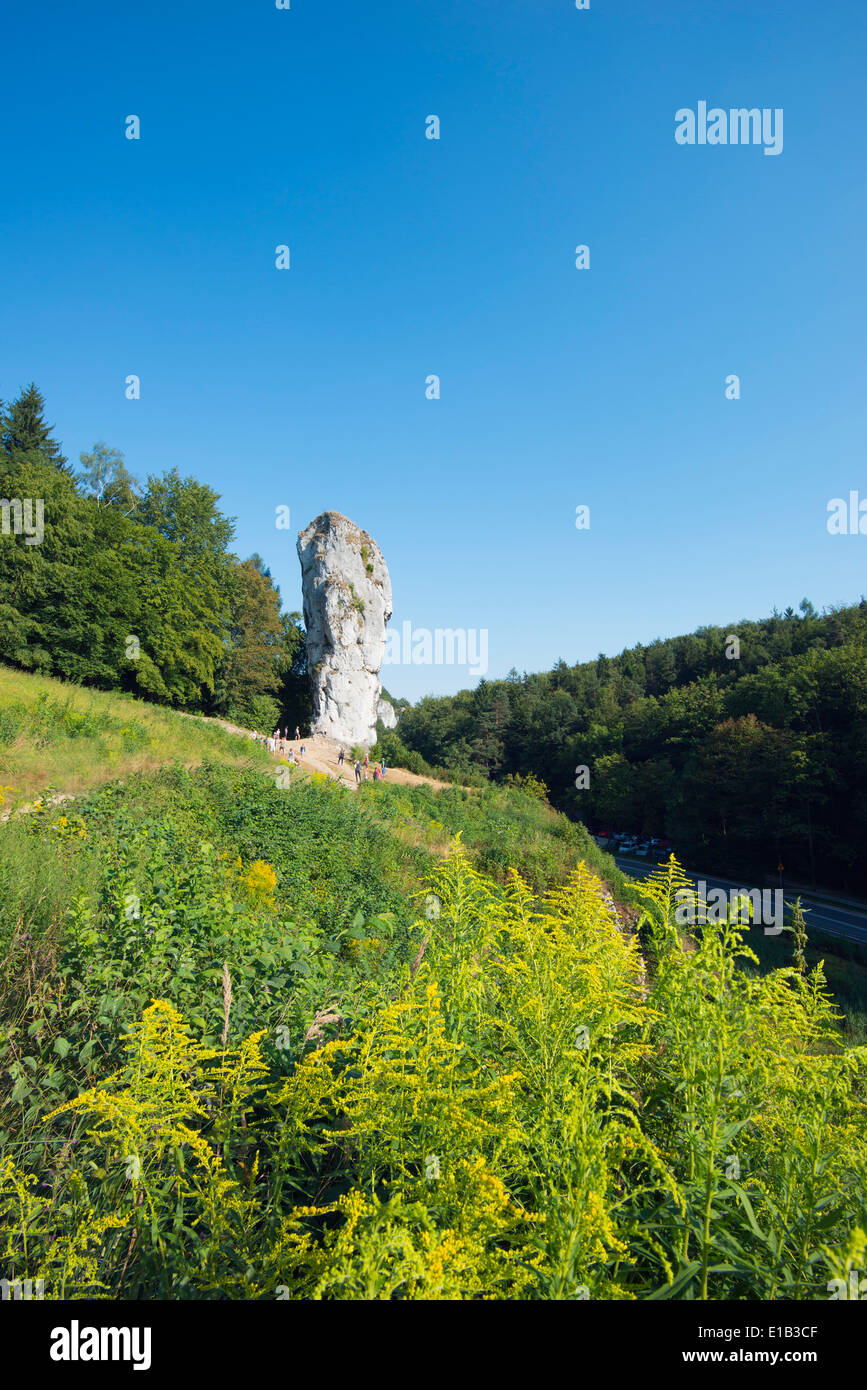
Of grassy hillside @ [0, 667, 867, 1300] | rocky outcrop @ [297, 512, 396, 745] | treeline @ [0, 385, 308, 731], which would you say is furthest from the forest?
grassy hillside @ [0, 667, 867, 1300]

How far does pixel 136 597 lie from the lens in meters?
30.8

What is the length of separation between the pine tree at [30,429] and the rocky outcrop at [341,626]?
949 inches

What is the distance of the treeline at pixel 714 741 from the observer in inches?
1623

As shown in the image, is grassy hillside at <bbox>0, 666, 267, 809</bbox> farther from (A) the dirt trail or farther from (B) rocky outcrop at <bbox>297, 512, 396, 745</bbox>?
(B) rocky outcrop at <bbox>297, 512, 396, 745</bbox>

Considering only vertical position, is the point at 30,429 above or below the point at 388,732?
above

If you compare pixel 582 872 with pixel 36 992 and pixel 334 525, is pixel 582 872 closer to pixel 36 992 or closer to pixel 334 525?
pixel 36 992

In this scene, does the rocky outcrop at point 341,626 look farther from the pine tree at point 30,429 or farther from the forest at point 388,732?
the pine tree at point 30,429

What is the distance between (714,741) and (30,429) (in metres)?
69.2

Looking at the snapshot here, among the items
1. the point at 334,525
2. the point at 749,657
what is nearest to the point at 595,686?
the point at 749,657

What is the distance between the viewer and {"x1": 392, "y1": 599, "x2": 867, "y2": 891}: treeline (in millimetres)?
41219

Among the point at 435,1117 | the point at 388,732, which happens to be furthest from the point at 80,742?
the point at 388,732

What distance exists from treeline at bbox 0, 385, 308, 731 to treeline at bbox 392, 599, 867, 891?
63.2ft

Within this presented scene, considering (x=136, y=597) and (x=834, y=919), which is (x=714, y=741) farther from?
(x=136, y=597)

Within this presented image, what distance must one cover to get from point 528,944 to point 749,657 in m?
72.4
